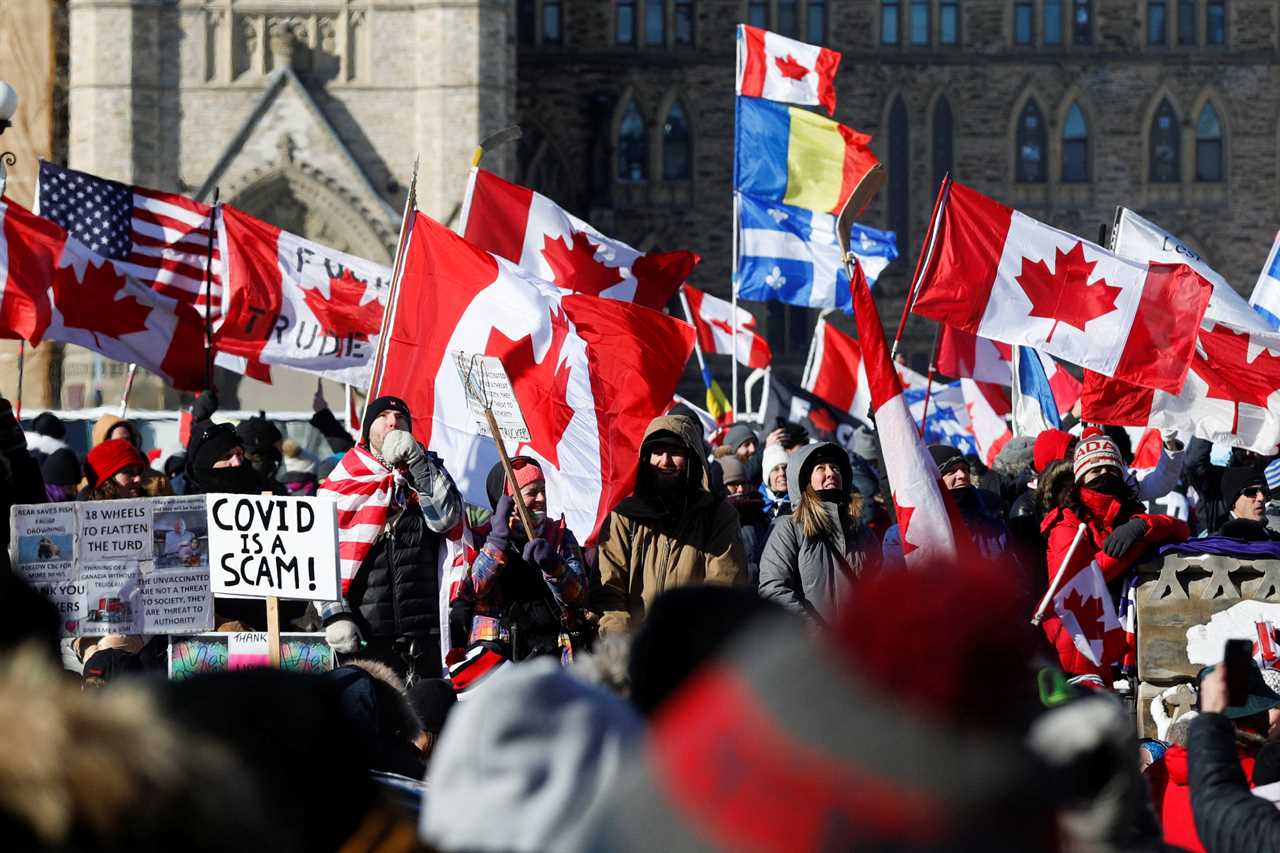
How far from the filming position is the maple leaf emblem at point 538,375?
8945 mm

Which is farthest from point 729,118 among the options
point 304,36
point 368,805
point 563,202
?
point 368,805

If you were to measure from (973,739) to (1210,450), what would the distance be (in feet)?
37.8

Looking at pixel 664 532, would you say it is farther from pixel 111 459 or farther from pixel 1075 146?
pixel 1075 146

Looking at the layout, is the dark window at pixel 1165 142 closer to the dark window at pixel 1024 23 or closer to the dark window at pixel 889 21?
the dark window at pixel 1024 23

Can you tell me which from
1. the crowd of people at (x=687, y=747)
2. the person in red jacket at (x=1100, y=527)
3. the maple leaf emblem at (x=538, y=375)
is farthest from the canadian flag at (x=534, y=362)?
the crowd of people at (x=687, y=747)

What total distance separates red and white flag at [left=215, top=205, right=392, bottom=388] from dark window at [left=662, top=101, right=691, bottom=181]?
85.2 feet

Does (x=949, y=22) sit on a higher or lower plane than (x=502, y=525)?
higher

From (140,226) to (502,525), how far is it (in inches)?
314

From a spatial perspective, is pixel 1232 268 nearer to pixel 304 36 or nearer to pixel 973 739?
pixel 304 36

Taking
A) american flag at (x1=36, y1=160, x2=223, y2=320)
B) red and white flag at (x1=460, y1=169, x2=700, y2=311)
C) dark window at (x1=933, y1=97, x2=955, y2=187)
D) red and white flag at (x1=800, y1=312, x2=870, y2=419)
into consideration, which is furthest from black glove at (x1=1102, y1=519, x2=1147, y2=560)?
dark window at (x1=933, y1=97, x2=955, y2=187)

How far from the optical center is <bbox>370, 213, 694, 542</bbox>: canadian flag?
28.7 feet

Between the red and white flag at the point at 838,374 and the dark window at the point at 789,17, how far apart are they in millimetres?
23260

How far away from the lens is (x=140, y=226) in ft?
46.0

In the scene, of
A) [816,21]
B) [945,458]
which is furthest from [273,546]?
[816,21]
